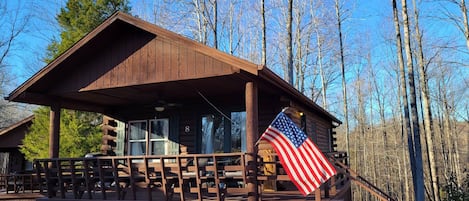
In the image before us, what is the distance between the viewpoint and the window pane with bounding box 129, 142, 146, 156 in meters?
10.1

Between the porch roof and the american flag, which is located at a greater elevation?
the porch roof

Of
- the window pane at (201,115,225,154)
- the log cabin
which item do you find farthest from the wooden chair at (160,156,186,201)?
the window pane at (201,115,225,154)

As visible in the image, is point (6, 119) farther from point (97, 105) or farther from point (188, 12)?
point (97, 105)

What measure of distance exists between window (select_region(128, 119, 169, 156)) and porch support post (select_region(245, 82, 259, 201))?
4.32 m

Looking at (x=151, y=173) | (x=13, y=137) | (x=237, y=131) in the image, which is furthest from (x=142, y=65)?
(x=13, y=137)

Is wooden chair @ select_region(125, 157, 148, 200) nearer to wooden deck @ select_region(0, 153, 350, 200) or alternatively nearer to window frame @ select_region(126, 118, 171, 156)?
wooden deck @ select_region(0, 153, 350, 200)

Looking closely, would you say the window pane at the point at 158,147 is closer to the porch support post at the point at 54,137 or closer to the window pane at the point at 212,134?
the window pane at the point at 212,134

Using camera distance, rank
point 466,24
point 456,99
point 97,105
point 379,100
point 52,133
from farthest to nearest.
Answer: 1. point 379,100
2. point 456,99
3. point 466,24
4. point 97,105
5. point 52,133

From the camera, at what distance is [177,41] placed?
6613 millimetres

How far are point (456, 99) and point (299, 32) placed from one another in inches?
488

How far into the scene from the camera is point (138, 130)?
10.2 m

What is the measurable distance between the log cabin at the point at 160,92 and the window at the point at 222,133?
26mm

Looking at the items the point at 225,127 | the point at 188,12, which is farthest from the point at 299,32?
the point at 225,127

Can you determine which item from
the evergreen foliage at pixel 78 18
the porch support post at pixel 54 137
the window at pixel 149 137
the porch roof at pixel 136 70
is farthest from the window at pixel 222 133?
the evergreen foliage at pixel 78 18
